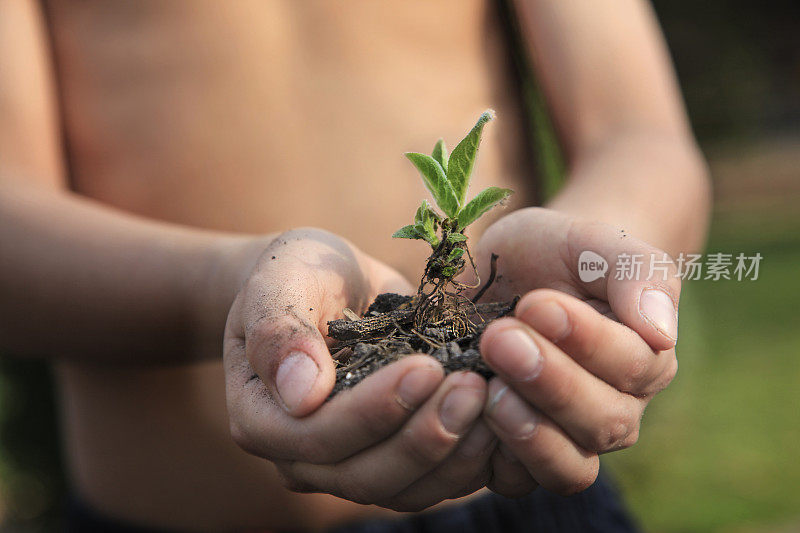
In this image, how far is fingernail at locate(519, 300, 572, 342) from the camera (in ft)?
3.98

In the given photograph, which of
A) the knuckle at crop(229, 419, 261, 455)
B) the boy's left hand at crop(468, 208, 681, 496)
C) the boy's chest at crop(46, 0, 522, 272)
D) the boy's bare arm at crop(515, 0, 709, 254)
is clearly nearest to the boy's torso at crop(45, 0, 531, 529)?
the boy's chest at crop(46, 0, 522, 272)

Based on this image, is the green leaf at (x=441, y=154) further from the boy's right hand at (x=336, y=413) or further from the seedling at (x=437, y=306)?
the boy's right hand at (x=336, y=413)

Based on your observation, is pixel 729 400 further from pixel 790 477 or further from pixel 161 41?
pixel 161 41

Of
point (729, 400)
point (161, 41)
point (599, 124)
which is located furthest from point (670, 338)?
point (729, 400)

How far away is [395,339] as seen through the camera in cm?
159

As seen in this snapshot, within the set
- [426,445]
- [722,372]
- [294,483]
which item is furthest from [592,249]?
[722,372]

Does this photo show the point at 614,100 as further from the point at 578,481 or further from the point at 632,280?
the point at 578,481

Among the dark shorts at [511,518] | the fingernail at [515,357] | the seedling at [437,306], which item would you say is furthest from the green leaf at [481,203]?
the dark shorts at [511,518]

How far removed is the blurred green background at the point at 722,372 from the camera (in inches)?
131

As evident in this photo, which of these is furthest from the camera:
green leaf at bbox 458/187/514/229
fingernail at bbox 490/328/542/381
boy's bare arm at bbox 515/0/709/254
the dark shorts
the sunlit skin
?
boy's bare arm at bbox 515/0/709/254

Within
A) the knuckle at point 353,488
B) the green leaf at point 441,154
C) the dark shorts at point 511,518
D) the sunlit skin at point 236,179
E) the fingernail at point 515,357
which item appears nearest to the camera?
the fingernail at point 515,357

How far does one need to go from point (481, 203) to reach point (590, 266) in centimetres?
30

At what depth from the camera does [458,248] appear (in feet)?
5.36

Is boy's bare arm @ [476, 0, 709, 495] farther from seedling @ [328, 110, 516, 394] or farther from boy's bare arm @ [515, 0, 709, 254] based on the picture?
seedling @ [328, 110, 516, 394]
